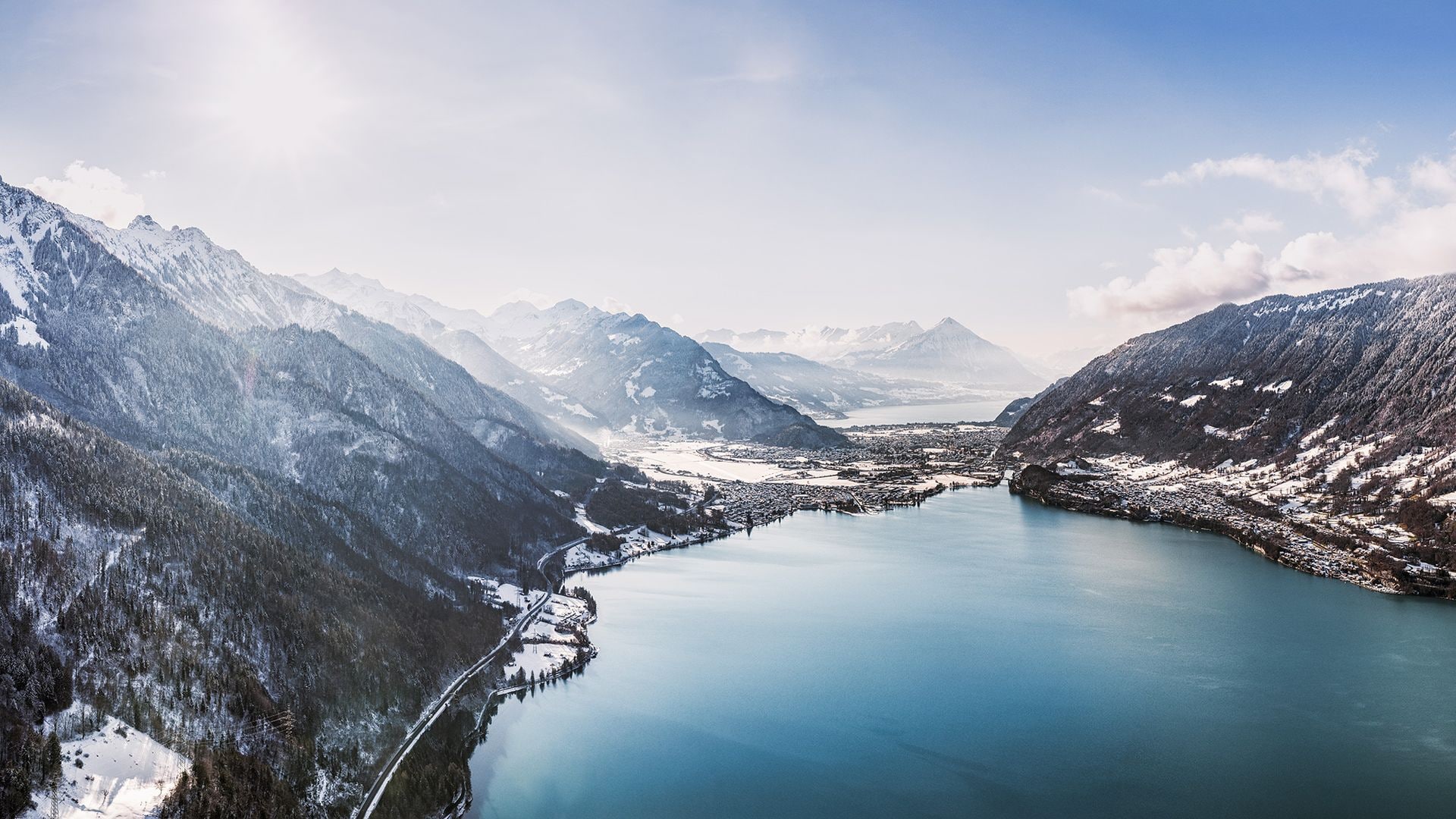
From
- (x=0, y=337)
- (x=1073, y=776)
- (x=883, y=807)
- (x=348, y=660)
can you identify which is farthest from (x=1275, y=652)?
(x=0, y=337)

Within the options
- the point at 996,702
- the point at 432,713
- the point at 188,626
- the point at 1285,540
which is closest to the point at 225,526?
the point at 188,626

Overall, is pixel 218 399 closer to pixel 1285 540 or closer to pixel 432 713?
pixel 432 713

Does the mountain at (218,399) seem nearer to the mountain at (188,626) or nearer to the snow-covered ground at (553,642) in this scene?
the snow-covered ground at (553,642)

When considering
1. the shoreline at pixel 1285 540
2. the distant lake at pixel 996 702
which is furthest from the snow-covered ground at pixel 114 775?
the shoreline at pixel 1285 540

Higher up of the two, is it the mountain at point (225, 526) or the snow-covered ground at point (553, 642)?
the mountain at point (225, 526)

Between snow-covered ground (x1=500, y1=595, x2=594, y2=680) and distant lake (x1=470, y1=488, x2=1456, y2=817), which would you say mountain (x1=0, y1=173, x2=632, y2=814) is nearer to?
snow-covered ground (x1=500, y1=595, x2=594, y2=680)

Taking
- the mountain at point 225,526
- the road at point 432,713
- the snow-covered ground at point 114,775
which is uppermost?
the mountain at point 225,526
